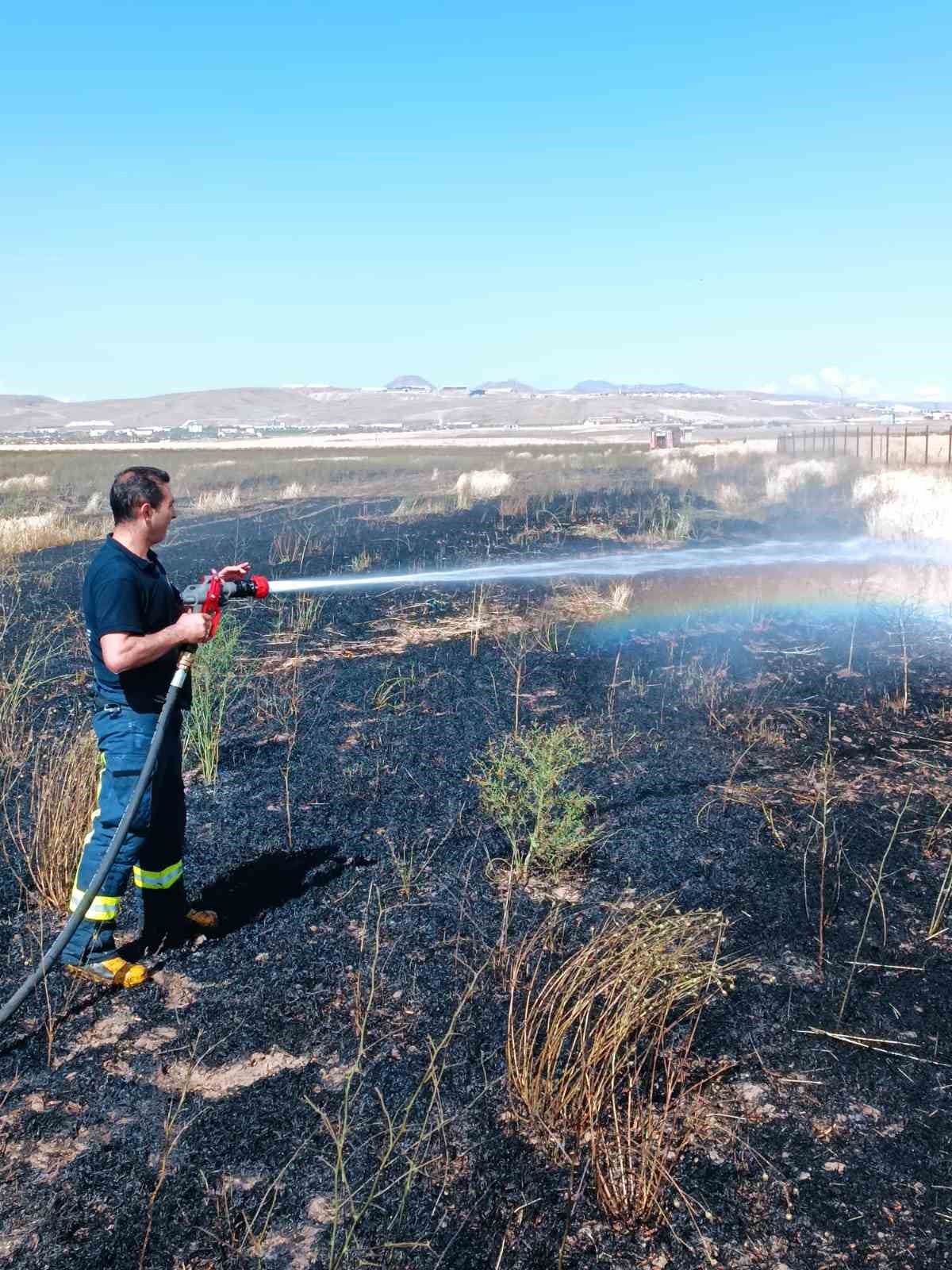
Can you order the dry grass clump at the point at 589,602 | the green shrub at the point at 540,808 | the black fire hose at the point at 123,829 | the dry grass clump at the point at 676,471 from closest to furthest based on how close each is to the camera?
the black fire hose at the point at 123,829 → the green shrub at the point at 540,808 → the dry grass clump at the point at 589,602 → the dry grass clump at the point at 676,471

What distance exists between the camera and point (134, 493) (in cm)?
341

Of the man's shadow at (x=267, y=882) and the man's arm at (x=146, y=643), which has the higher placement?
the man's arm at (x=146, y=643)

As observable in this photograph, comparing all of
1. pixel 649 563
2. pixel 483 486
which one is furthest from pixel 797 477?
pixel 649 563

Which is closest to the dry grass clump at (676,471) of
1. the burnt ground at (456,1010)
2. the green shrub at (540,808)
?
the burnt ground at (456,1010)

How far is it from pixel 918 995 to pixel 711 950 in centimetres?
75

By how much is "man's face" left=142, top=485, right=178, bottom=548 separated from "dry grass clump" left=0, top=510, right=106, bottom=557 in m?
11.1

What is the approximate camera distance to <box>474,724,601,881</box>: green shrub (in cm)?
435

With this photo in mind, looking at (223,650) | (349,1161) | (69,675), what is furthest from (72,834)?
(69,675)

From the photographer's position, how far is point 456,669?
7.64m

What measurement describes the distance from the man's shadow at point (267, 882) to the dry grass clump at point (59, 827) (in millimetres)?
602

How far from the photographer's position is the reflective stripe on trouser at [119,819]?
344 cm

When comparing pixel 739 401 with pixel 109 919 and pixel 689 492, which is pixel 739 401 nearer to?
pixel 689 492

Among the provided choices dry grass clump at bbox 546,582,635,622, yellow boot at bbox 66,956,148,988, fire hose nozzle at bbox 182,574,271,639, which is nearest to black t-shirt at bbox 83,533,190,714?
fire hose nozzle at bbox 182,574,271,639

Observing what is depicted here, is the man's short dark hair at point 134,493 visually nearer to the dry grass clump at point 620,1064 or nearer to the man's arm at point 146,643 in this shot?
the man's arm at point 146,643
